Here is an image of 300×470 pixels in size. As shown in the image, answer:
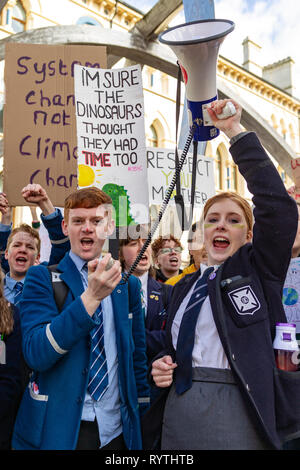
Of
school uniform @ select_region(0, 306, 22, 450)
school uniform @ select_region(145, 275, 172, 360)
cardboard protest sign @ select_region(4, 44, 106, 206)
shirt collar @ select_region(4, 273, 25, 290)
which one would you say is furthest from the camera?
cardboard protest sign @ select_region(4, 44, 106, 206)

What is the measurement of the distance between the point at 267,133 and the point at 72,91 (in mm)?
3891

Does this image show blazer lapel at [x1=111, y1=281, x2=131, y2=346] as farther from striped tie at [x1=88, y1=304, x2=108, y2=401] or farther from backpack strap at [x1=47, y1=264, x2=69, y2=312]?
backpack strap at [x1=47, y1=264, x2=69, y2=312]

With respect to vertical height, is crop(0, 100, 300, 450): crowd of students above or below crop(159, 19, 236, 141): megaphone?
below

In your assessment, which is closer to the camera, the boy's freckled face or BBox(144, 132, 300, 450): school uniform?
BBox(144, 132, 300, 450): school uniform

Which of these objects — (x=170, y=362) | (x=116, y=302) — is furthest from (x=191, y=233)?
(x=170, y=362)

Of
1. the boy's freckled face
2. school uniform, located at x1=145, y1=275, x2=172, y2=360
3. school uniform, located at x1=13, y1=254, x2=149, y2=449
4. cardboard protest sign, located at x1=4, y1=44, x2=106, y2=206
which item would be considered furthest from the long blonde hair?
cardboard protest sign, located at x1=4, y1=44, x2=106, y2=206

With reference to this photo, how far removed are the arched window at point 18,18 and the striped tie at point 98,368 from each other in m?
13.0

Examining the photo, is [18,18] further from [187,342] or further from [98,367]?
[187,342]

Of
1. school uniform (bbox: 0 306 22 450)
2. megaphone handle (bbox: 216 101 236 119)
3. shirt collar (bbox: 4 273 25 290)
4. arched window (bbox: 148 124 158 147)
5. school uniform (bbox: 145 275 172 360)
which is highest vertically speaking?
arched window (bbox: 148 124 158 147)

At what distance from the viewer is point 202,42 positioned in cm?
138

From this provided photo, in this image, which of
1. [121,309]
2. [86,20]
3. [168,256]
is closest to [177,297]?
[121,309]

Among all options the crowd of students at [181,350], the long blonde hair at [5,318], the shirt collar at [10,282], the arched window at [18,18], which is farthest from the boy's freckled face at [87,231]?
the arched window at [18,18]

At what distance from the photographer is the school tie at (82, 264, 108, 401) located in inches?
57.8

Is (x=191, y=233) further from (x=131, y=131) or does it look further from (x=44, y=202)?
(x=44, y=202)
